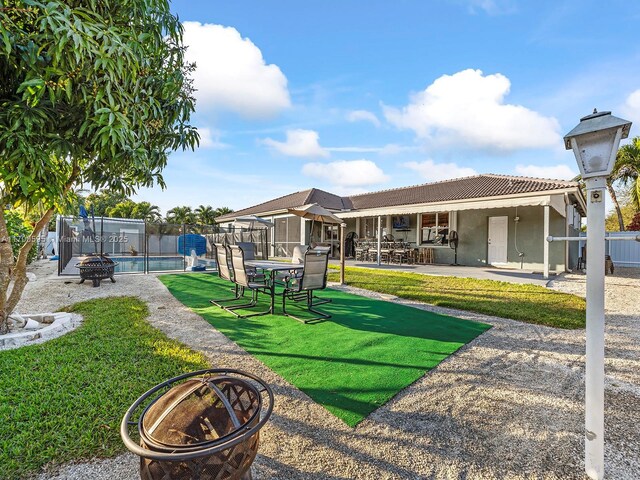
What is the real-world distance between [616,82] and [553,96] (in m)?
1.76

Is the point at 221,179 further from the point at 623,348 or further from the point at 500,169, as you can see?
the point at 623,348

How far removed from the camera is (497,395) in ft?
10.5

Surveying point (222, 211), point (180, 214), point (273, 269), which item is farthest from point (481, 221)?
point (180, 214)

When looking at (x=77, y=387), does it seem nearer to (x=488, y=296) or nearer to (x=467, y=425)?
(x=467, y=425)

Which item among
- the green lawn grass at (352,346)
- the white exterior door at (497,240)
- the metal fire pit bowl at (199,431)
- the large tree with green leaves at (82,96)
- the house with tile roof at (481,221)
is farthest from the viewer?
the white exterior door at (497,240)

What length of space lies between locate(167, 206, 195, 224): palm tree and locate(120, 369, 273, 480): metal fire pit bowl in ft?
134

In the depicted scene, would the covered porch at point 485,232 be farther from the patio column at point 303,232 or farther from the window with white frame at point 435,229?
the patio column at point 303,232

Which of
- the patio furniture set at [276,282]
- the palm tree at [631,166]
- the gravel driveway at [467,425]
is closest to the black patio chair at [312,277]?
the patio furniture set at [276,282]

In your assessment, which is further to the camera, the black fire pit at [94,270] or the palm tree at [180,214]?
the palm tree at [180,214]

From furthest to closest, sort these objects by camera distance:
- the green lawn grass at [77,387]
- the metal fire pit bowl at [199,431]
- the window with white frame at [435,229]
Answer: the window with white frame at [435,229], the green lawn grass at [77,387], the metal fire pit bowl at [199,431]

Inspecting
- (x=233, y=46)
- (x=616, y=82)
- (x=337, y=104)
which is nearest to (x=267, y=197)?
(x=337, y=104)

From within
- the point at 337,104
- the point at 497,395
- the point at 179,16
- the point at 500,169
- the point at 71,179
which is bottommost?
the point at 497,395

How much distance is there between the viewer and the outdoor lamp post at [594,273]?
2.02 metres

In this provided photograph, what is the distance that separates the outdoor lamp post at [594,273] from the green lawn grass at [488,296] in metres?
4.38
